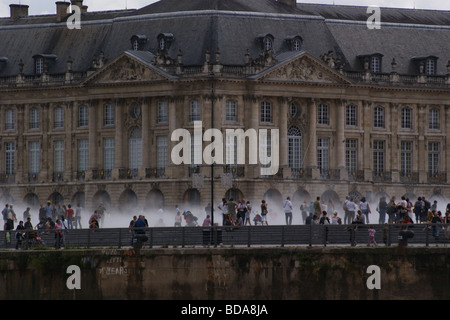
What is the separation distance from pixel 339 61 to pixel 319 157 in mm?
5978

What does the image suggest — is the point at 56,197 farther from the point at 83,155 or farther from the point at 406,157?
the point at 406,157

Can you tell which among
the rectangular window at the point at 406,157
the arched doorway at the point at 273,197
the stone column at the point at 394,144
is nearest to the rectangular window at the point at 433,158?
the rectangular window at the point at 406,157

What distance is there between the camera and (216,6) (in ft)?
373

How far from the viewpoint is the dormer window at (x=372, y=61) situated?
Result: 117 meters

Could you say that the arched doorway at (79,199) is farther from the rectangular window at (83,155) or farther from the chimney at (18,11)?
the chimney at (18,11)

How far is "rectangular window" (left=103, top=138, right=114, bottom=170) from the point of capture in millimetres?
115250

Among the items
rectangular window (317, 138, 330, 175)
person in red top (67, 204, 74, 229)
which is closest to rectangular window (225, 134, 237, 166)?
rectangular window (317, 138, 330, 175)

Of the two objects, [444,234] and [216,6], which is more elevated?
[216,6]

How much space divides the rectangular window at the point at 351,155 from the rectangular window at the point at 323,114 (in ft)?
6.86

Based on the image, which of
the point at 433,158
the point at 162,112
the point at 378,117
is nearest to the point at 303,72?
the point at 378,117

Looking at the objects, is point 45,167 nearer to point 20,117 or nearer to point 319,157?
point 20,117

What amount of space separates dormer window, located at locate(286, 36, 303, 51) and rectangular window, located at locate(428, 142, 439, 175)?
37.6 ft

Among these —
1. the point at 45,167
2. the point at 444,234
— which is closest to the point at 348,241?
the point at 444,234
